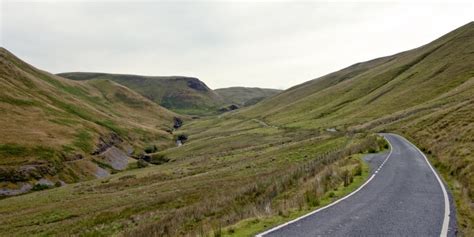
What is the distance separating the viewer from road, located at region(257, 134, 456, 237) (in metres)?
13.1

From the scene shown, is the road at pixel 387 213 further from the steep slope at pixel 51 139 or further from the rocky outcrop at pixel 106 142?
the rocky outcrop at pixel 106 142

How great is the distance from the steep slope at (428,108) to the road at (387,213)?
109 cm

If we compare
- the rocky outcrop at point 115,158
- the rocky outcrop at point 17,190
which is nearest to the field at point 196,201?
the rocky outcrop at point 17,190

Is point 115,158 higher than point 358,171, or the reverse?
point 358,171

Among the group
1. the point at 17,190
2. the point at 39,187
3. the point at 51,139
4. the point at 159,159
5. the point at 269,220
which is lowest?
the point at 159,159

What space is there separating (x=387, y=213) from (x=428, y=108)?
241 ft

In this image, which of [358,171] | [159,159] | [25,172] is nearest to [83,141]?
[159,159]

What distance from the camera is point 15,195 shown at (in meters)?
58.8

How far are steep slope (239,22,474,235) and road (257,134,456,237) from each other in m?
1.09

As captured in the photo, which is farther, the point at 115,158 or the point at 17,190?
the point at 115,158

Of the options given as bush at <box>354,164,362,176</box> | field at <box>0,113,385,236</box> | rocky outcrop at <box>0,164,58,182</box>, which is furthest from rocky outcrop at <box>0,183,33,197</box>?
bush at <box>354,164,362,176</box>

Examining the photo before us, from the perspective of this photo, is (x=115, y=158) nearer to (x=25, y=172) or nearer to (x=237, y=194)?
(x=25, y=172)

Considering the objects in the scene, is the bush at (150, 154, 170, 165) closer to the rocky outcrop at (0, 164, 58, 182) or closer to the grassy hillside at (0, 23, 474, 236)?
the rocky outcrop at (0, 164, 58, 182)

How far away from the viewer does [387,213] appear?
15.7 metres
